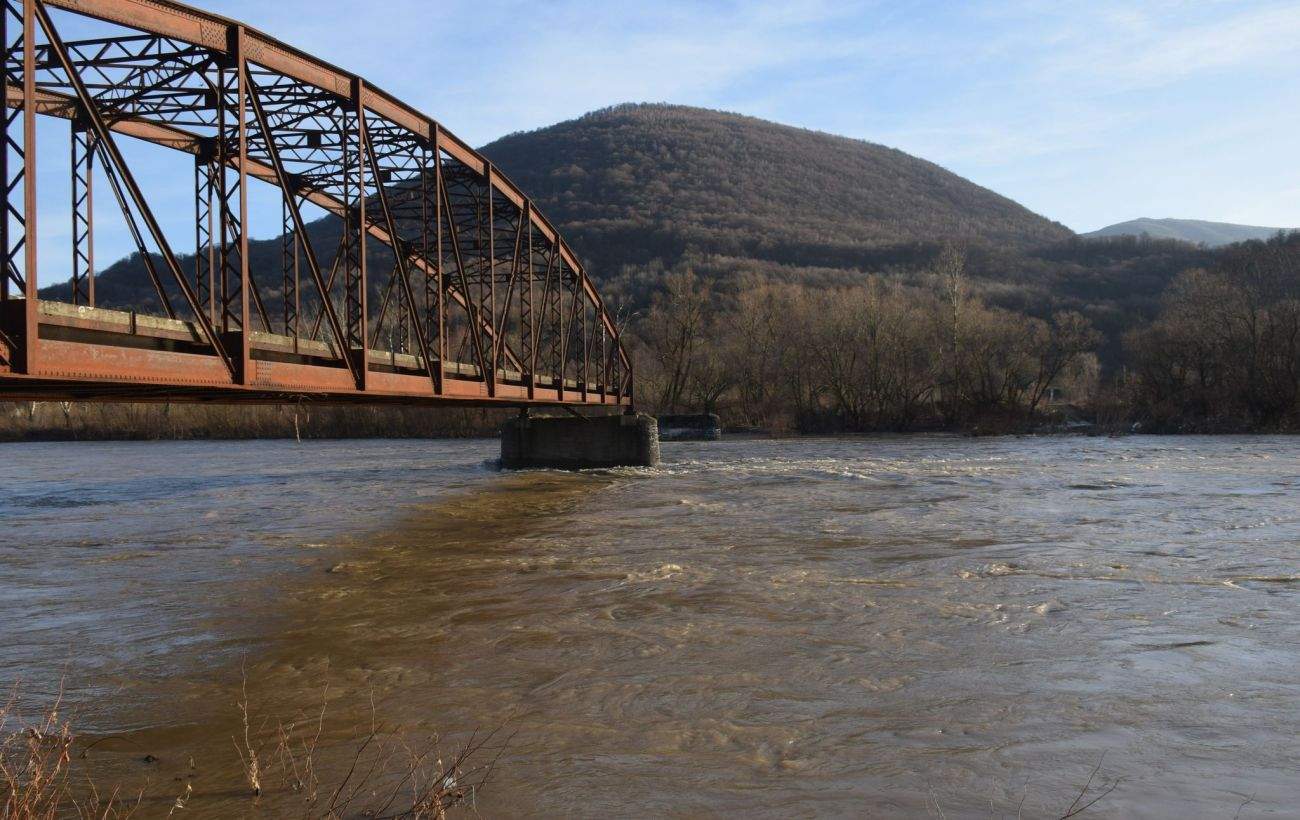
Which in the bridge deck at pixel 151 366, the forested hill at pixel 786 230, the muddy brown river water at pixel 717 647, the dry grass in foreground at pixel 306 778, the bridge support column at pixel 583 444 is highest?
the forested hill at pixel 786 230

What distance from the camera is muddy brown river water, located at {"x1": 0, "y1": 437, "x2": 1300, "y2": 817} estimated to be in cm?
608

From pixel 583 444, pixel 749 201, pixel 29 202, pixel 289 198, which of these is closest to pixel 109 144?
pixel 29 202

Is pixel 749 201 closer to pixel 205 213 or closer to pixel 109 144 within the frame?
pixel 205 213

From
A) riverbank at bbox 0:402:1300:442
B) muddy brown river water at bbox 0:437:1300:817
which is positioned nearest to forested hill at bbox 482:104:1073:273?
riverbank at bbox 0:402:1300:442

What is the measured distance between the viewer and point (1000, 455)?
39.3m

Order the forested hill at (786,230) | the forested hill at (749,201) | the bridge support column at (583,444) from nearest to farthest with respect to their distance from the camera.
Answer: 1. the bridge support column at (583,444)
2. the forested hill at (786,230)
3. the forested hill at (749,201)

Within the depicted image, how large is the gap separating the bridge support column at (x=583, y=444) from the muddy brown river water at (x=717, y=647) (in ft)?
45.9

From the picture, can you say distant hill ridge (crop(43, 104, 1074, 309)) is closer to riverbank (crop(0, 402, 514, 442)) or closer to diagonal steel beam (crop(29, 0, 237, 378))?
riverbank (crop(0, 402, 514, 442))

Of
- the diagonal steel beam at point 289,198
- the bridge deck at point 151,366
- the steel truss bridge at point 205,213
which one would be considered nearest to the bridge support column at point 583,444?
the steel truss bridge at point 205,213

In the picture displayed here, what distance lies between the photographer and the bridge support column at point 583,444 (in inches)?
1412

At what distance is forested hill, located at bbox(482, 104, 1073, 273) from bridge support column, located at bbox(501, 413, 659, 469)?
89141 mm

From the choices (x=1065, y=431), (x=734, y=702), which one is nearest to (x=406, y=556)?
(x=734, y=702)

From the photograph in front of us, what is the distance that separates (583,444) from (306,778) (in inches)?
1195

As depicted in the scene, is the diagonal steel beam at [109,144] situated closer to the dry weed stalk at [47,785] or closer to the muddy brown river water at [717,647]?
the muddy brown river water at [717,647]
